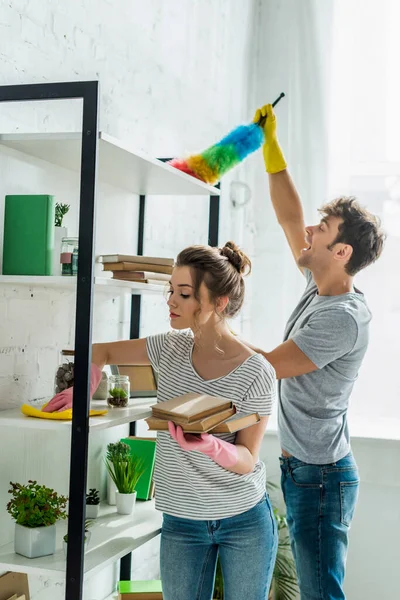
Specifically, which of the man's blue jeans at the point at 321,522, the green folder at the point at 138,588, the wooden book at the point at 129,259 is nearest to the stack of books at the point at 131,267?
the wooden book at the point at 129,259

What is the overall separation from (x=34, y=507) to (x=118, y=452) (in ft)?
1.70

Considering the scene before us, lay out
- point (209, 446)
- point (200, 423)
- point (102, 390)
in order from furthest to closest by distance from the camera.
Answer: point (102, 390) → point (209, 446) → point (200, 423)

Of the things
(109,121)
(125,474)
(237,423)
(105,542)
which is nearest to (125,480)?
(125,474)

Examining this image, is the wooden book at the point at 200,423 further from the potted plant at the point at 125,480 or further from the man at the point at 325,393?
the potted plant at the point at 125,480

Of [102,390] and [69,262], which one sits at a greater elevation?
[69,262]

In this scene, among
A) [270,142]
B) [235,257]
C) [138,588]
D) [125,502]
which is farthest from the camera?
[270,142]

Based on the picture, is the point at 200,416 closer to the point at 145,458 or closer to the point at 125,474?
→ the point at 125,474

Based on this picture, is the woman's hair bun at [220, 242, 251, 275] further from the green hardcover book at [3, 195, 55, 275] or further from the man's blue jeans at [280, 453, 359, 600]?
the man's blue jeans at [280, 453, 359, 600]

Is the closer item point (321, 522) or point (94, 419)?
point (94, 419)

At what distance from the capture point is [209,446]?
1667 mm

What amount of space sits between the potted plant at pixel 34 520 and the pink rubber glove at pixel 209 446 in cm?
37

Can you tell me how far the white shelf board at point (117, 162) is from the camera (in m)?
1.76

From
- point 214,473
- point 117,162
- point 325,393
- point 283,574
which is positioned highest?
point 117,162

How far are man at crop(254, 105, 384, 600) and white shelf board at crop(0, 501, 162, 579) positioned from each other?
0.42m
